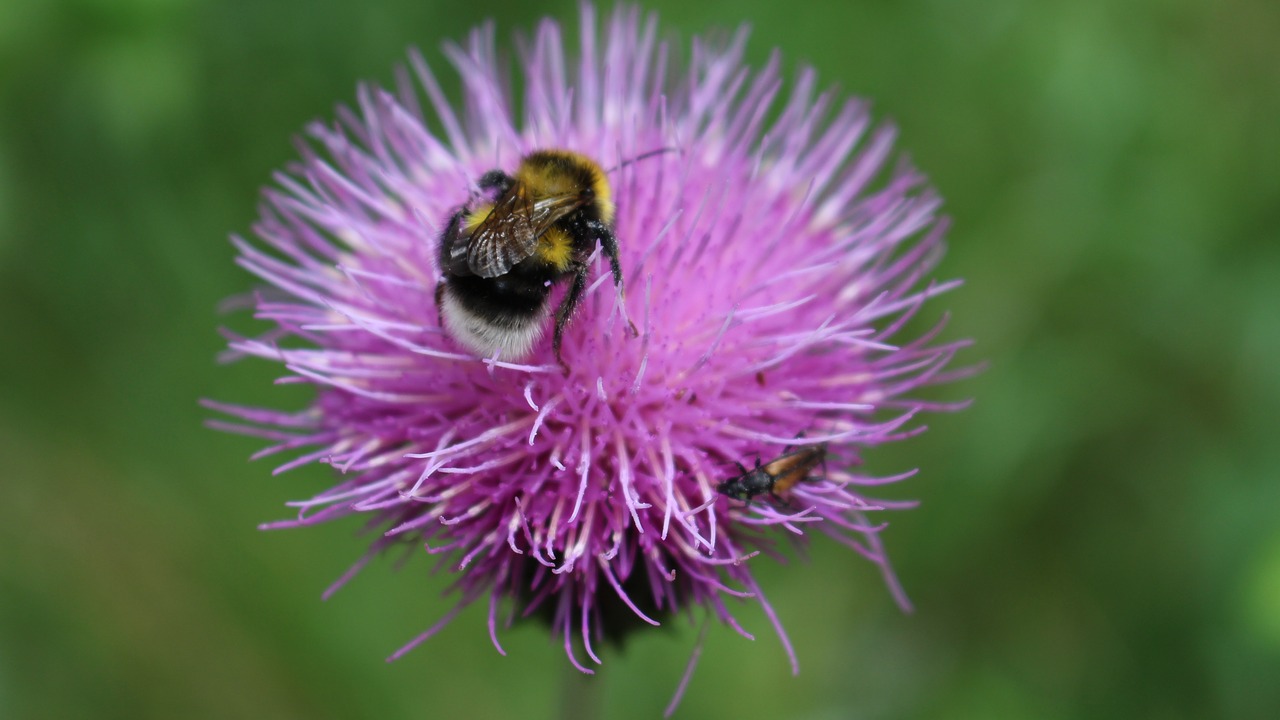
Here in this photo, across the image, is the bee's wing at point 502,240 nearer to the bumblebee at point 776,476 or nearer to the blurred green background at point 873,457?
the bumblebee at point 776,476

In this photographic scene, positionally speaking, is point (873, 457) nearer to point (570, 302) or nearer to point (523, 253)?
point (570, 302)

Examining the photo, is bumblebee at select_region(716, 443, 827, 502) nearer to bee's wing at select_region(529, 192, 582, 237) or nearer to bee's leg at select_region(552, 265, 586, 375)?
bee's leg at select_region(552, 265, 586, 375)

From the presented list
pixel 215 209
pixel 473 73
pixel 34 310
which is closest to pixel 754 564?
pixel 473 73

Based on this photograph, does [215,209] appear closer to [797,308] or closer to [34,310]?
[34,310]

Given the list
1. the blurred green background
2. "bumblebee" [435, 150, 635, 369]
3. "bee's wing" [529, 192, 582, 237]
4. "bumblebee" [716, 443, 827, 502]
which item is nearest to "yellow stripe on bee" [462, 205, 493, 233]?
"bumblebee" [435, 150, 635, 369]

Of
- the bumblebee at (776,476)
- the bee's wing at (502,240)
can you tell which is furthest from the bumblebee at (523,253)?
the bumblebee at (776,476)

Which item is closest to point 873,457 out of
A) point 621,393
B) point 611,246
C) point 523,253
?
point 621,393
